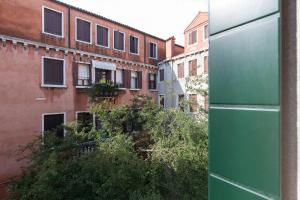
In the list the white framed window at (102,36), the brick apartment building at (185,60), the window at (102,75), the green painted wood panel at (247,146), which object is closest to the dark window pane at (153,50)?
the brick apartment building at (185,60)

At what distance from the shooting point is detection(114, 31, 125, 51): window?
59.3 ft

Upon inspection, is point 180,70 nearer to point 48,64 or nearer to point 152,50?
point 152,50

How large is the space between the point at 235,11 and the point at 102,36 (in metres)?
16.4

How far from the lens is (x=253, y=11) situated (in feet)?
4.91

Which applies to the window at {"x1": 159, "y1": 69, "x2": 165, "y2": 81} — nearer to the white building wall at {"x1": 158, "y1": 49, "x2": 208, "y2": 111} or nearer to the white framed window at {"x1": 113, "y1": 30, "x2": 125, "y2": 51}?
the white building wall at {"x1": 158, "y1": 49, "x2": 208, "y2": 111}

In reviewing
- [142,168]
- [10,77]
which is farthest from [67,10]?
[142,168]

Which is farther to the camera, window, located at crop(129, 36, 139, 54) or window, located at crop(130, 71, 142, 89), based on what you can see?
window, located at crop(130, 71, 142, 89)

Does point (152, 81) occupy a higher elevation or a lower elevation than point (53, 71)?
higher

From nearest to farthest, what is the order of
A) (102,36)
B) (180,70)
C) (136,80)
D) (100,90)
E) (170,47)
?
1. (100,90)
2. (102,36)
3. (136,80)
4. (180,70)
5. (170,47)

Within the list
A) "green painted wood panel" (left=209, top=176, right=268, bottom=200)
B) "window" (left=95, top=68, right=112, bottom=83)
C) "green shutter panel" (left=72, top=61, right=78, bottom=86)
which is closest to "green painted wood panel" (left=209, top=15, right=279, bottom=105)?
"green painted wood panel" (left=209, top=176, right=268, bottom=200)

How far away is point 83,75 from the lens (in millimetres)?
15641

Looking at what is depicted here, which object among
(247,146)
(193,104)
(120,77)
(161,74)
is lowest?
(247,146)

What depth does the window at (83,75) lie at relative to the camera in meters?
15.4

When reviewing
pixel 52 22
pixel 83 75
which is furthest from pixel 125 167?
pixel 52 22
